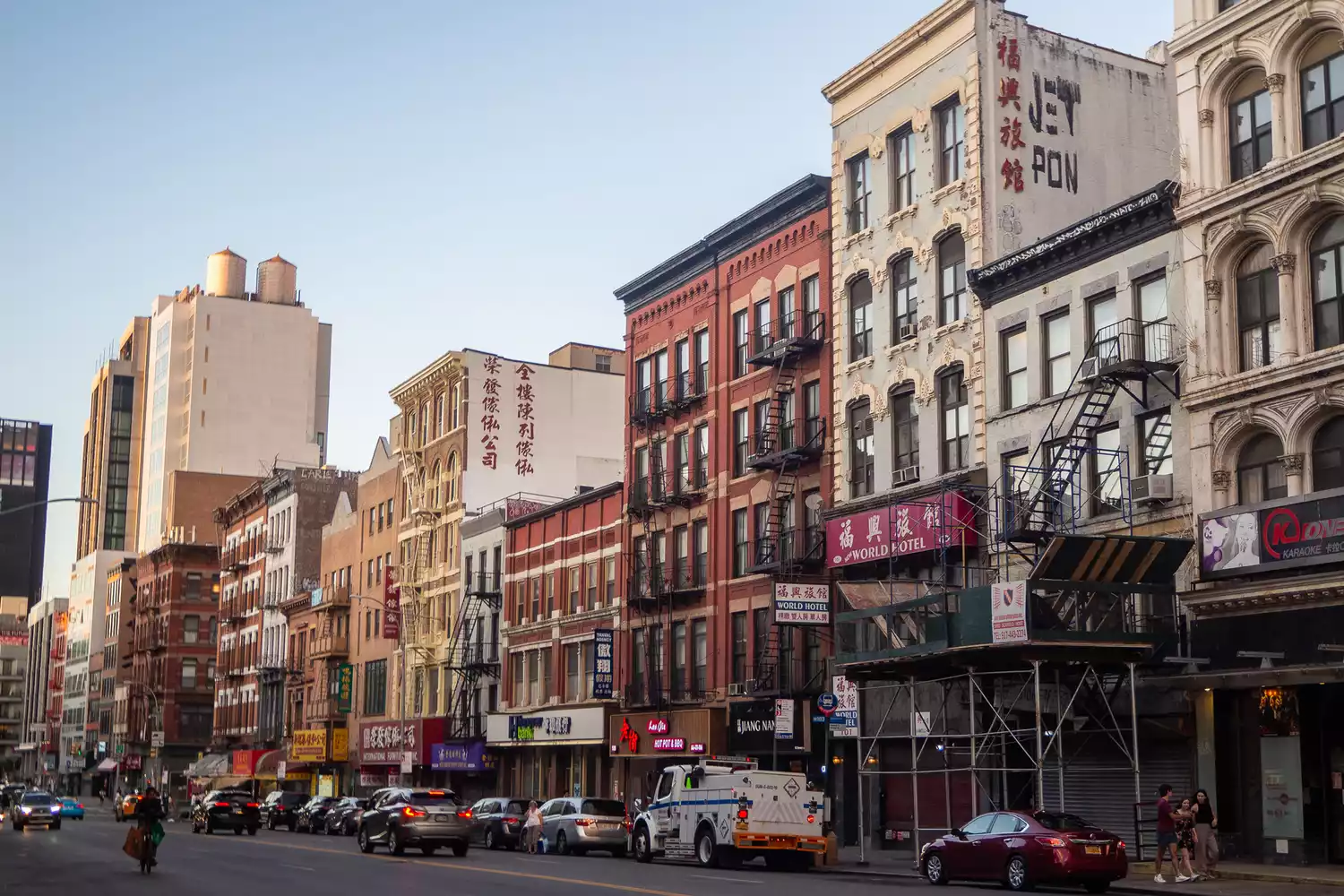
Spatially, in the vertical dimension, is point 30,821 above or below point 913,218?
below

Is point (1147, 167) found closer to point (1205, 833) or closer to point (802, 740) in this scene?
point (802, 740)

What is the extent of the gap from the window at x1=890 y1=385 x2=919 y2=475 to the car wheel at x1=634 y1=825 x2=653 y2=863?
1195 cm

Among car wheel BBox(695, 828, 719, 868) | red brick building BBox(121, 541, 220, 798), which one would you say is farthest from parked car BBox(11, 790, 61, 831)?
red brick building BBox(121, 541, 220, 798)

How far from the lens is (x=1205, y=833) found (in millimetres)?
28234

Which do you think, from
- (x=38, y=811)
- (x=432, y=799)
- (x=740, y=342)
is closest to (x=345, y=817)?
(x=38, y=811)

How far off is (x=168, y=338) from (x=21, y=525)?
429ft

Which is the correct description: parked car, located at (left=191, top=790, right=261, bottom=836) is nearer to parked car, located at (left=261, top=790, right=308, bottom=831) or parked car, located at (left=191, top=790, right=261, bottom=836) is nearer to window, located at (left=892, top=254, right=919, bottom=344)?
parked car, located at (left=261, top=790, right=308, bottom=831)

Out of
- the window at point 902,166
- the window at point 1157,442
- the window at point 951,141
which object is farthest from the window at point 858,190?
the window at point 1157,442

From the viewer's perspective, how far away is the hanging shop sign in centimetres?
4269

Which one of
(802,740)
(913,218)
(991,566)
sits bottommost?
(802,740)

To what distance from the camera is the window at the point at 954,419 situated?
40.4 metres

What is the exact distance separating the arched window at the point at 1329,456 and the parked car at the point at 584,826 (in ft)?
66.6

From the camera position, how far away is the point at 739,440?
51.2 metres

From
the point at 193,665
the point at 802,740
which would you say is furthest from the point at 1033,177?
the point at 193,665
